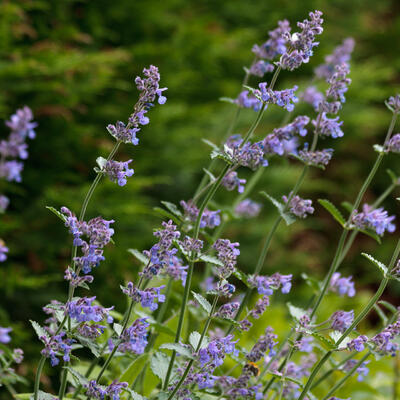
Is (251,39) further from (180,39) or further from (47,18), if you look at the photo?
(47,18)

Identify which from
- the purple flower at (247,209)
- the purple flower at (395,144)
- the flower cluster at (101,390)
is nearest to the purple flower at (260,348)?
the flower cluster at (101,390)

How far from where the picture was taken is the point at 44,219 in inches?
124

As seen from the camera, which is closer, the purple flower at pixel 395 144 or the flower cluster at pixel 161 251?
the flower cluster at pixel 161 251

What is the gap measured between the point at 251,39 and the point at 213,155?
3.79 metres

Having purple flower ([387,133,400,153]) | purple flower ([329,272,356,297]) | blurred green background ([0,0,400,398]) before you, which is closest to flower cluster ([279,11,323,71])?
purple flower ([387,133,400,153])

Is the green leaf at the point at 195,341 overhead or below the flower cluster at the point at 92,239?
below

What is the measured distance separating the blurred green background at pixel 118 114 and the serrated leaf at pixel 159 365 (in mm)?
1254

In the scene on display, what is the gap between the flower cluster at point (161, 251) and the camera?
46.4 inches

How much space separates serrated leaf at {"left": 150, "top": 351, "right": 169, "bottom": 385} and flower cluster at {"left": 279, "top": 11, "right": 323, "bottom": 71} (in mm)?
783

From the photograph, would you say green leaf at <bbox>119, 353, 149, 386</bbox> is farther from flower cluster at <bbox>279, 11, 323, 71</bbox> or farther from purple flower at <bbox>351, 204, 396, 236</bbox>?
flower cluster at <bbox>279, 11, 323, 71</bbox>

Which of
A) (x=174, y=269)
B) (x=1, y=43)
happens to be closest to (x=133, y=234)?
(x=1, y=43)

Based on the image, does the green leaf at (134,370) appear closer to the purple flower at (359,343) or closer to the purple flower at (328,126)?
the purple flower at (359,343)

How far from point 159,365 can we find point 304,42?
0.86 m

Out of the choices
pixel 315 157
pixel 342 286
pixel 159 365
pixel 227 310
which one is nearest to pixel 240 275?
pixel 227 310
